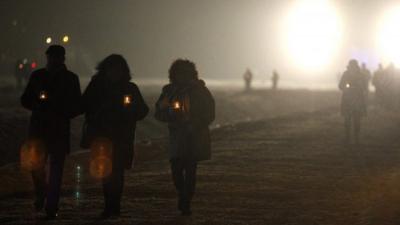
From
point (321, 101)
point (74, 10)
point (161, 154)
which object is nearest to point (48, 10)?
point (74, 10)

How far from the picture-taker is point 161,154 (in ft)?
64.5

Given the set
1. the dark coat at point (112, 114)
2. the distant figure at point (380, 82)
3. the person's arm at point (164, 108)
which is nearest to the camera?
the dark coat at point (112, 114)

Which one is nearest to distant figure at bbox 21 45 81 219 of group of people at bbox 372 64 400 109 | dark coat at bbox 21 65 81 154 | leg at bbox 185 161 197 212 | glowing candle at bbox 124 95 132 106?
dark coat at bbox 21 65 81 154

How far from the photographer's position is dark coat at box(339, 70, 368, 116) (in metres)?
21.2

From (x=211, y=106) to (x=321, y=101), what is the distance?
151ft

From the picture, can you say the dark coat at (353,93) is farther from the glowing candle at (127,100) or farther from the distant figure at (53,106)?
the distant figure at (53,106)

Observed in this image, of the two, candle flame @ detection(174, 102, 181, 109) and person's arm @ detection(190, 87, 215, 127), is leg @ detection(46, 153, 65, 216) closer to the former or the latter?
candle flame @ detection(174, 102, 181, 109)

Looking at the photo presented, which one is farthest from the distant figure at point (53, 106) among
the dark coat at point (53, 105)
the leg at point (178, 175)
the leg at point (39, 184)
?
the leg at point (178, 175)

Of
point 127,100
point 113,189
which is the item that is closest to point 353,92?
point 127,100

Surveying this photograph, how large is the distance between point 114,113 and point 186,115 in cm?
84

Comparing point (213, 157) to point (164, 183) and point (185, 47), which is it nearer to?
point (164, 183)

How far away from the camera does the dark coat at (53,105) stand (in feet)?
32.3

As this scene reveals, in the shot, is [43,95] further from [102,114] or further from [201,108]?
[201,108]

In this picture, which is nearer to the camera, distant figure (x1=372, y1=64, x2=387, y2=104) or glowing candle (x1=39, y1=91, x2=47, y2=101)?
glowing candle (x1=39, y1=91, x2=47, y2=101)
